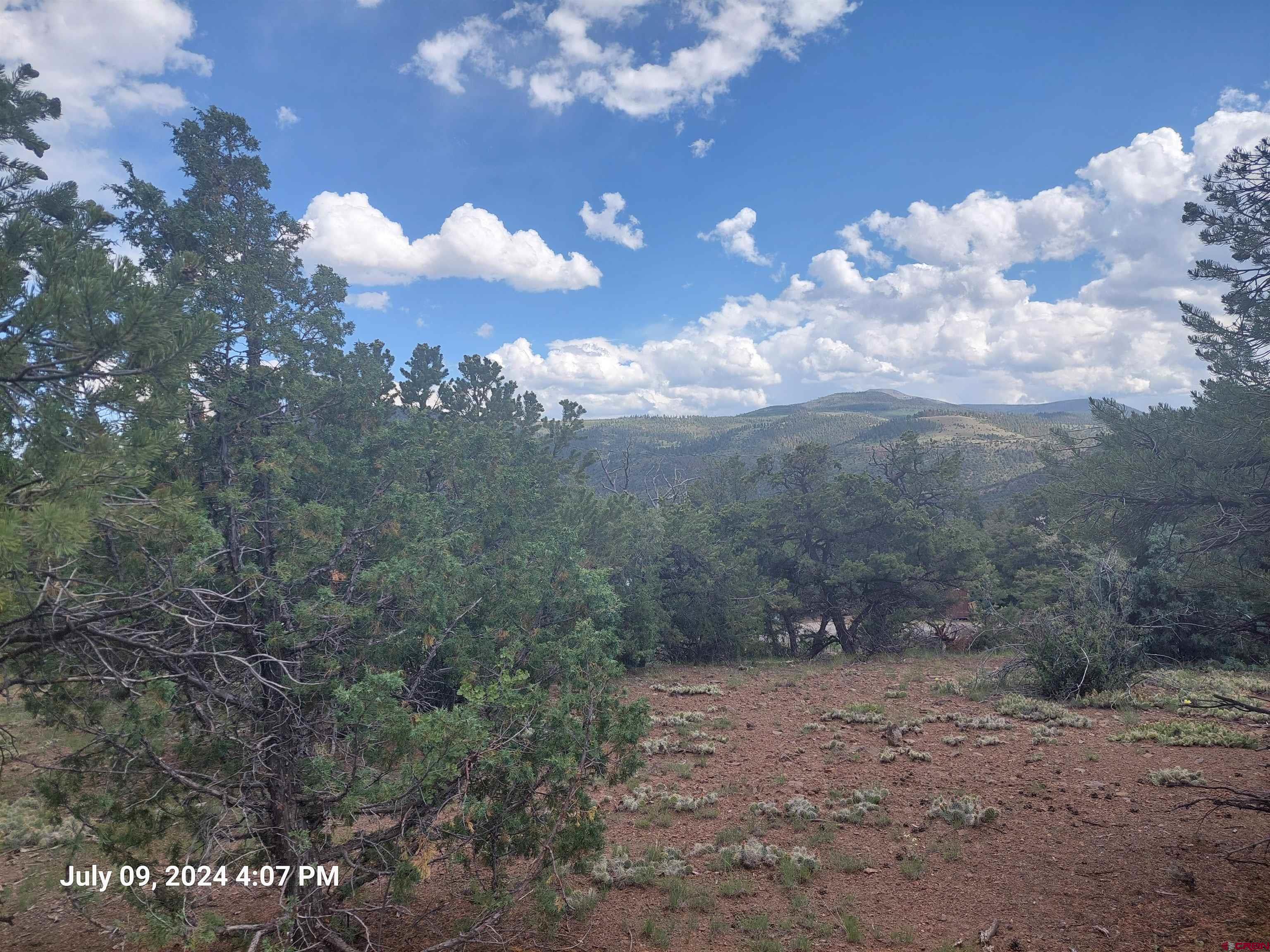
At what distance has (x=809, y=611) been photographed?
2045cm

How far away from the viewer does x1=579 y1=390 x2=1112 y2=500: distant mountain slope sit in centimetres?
5634

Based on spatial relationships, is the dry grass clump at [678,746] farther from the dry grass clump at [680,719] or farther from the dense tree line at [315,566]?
the dense tree line at [315,566]

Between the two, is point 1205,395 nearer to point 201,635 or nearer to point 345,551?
point 345,551

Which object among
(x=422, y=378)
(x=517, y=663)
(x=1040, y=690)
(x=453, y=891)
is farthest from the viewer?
(x=422, y=378)

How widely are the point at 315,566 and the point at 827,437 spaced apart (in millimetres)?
89077

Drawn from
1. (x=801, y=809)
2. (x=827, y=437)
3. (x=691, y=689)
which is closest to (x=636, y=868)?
(x=801, y=809)

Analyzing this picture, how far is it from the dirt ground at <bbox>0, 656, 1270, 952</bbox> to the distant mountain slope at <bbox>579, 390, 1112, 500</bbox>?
2759cm

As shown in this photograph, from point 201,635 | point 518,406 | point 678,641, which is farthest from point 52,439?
point 678,641

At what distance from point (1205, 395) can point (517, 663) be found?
17.8m

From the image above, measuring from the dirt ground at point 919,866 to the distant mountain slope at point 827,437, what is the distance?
27589 mm

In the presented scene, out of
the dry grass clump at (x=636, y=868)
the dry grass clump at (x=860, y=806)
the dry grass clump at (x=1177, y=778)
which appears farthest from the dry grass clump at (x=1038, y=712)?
the dry grass clump at (x=636, y=868)

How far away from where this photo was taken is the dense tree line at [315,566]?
3.63m

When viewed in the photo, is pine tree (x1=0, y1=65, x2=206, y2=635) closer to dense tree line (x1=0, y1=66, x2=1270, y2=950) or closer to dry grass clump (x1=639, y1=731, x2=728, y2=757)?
dense tree line (x1=0, y1=66, x2=1270, y2=950)

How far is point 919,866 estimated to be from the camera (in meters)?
5.69
